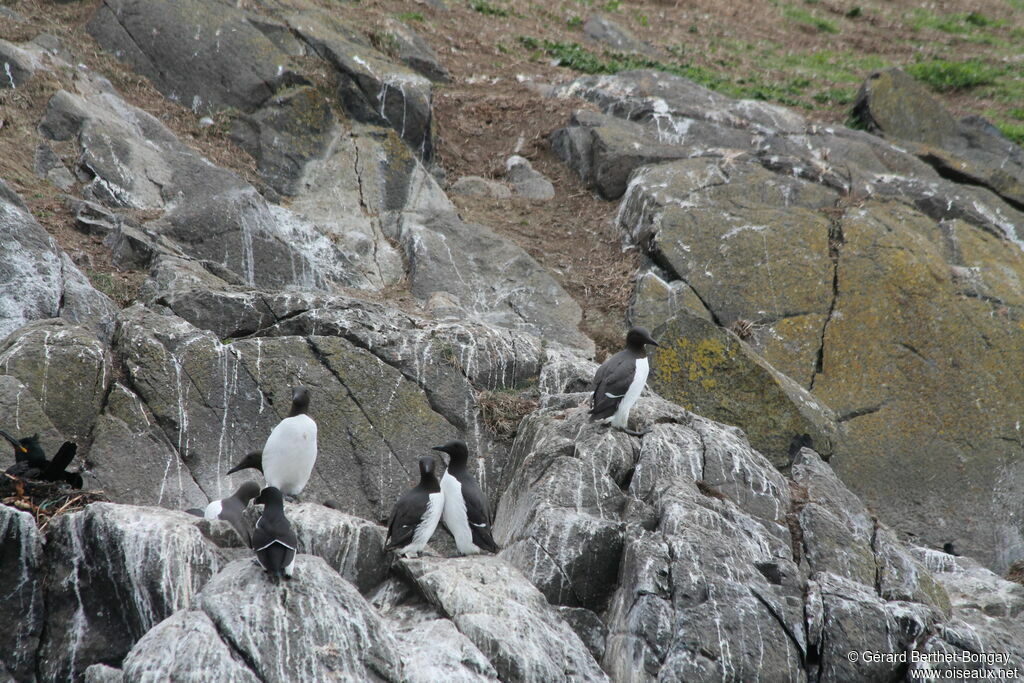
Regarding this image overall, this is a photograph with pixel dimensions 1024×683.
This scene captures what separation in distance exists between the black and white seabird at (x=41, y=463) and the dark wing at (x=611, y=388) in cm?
442

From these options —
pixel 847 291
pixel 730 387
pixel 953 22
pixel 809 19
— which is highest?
pixel 953 22

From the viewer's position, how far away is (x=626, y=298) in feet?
45.7

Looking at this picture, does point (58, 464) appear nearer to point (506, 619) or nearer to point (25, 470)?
point (25, 470)

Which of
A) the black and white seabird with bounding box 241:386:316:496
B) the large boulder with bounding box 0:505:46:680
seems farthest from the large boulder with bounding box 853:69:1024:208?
the large boulder with bounding box 0:505:46:680

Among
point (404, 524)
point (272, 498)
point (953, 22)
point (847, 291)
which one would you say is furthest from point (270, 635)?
point (953, 22)

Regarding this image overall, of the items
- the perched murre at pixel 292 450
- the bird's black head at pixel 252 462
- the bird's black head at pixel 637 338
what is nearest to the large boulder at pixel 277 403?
the bird's black head at pixel 252 462

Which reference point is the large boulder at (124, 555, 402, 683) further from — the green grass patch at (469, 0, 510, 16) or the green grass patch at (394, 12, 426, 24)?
the green grass patch at (469, 0, 510, 16)

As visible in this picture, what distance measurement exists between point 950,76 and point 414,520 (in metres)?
23.8

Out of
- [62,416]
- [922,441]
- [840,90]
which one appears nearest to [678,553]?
[62,416]

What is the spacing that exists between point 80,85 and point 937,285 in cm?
1312

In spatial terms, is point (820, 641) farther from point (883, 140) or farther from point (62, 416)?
point (883, 140)

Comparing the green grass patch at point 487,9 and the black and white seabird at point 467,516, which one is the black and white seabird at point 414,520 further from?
the green grass patch at point 487,9

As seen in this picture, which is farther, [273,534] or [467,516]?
[467,516]

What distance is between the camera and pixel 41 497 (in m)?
6.83
